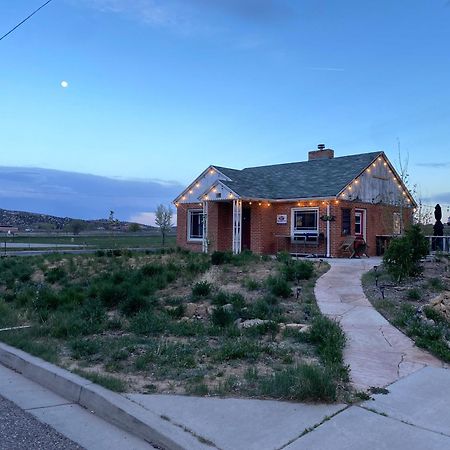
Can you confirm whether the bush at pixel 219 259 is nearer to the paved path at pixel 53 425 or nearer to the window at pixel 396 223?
the paved path at pixel 53 425

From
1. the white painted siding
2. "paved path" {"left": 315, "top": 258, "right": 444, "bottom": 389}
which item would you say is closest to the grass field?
the white painted siding

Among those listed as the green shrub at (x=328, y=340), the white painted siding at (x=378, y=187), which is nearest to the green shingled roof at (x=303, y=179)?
the white painted siding at (x=378, y=187)

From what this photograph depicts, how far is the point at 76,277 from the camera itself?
43.4 feet

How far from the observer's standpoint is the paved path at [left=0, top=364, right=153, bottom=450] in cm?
404

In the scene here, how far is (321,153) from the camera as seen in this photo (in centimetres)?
2609

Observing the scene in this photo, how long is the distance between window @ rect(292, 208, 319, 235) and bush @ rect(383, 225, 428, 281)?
859 centimetres

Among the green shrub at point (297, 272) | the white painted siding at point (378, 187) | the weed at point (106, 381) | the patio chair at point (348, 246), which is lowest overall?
the weed at point (106, 381)

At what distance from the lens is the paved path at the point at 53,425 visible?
4039mm

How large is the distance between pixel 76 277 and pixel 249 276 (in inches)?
190

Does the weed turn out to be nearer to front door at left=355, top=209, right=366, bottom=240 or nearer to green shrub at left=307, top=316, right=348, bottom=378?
green shrub at left=307, top=316, right=348, bottom=378

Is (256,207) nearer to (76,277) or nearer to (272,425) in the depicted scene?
(76,277)

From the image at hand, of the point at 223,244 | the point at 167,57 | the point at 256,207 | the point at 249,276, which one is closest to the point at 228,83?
the point at 167,57

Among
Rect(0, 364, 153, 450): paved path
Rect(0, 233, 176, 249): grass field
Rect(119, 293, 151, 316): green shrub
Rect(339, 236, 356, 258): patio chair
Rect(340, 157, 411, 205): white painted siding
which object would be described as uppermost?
Rect(340, 157, 411, 205): white painted siding

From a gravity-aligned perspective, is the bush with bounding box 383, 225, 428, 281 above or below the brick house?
below
